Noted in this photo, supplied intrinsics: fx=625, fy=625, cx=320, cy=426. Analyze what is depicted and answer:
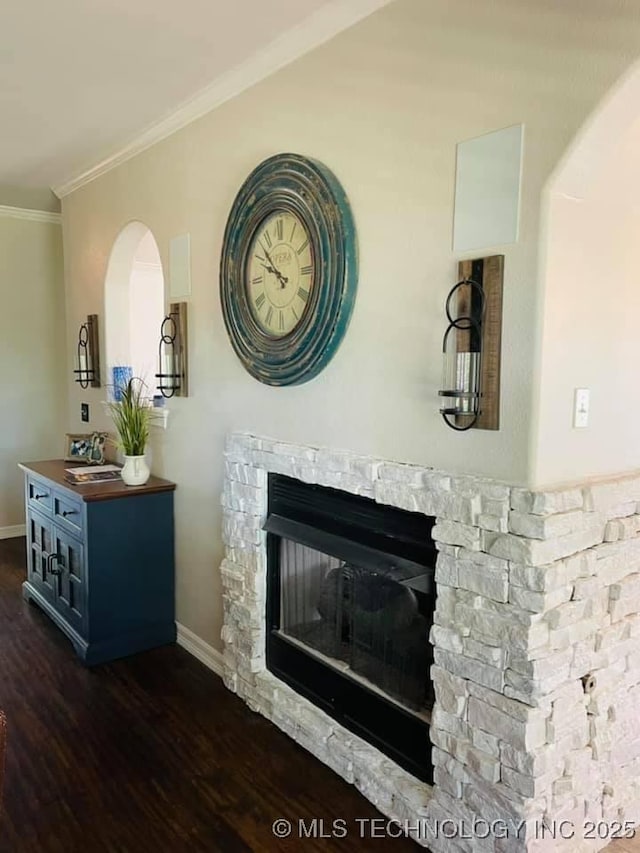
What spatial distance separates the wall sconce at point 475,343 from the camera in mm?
1698

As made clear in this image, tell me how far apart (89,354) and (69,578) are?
1.56 metres

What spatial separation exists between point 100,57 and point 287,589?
225cm

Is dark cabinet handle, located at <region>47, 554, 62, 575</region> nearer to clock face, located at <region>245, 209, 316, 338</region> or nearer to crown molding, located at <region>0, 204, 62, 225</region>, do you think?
clock face, located at <region>245, 209, 316, 338</region>

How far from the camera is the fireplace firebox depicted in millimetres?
2023

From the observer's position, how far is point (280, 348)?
7.89ft

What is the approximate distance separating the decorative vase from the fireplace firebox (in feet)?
3.14

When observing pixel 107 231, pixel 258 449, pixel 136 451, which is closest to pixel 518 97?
pixel 258 449

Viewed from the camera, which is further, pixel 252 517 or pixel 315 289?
pixel 252 517

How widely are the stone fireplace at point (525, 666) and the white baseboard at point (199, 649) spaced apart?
3.57 feet

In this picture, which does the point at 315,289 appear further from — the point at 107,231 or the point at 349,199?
the point at 107,231

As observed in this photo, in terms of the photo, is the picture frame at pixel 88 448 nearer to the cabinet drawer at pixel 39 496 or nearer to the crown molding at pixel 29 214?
the cabinet drawer at pixel 39 496

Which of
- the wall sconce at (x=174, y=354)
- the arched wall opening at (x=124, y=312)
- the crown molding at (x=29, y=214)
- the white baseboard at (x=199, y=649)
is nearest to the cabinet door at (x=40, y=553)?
the white baseboard at (x=199, y=649)

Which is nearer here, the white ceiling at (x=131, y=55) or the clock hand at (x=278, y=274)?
the white ceiling at (x=131, y=55)

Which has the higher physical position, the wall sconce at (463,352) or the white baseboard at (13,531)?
the wall sconce at (463,352)
